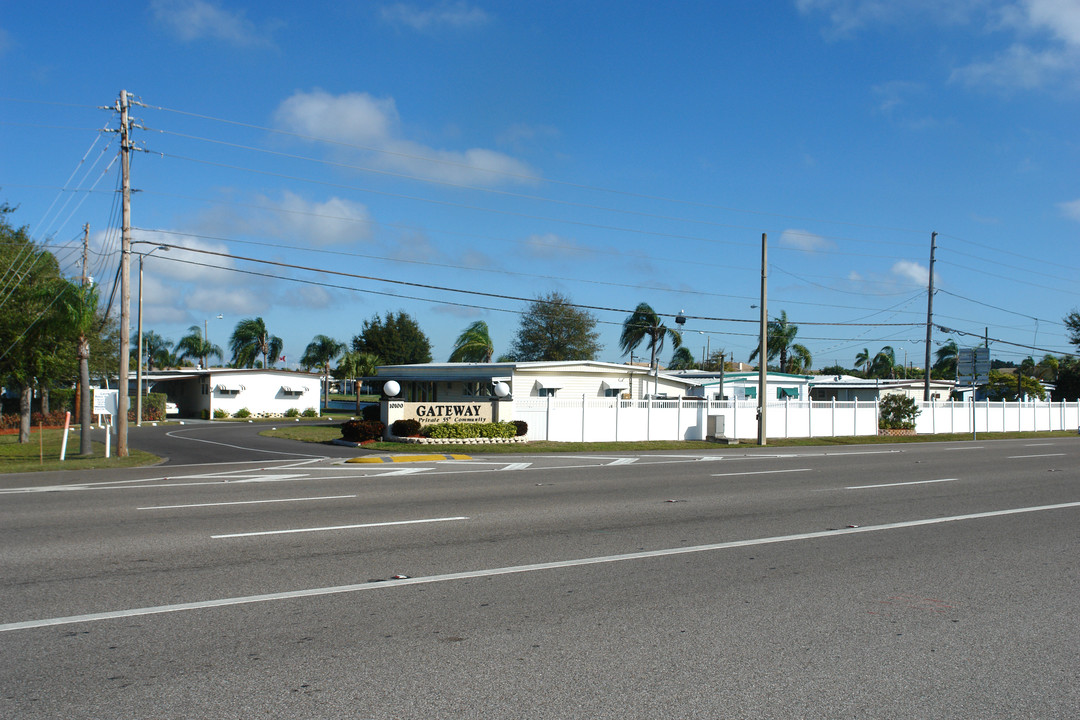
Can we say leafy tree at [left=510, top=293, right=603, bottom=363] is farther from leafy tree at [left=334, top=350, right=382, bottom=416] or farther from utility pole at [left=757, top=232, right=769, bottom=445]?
utility pole at [left=757, top=232, right=769, bottom=445]

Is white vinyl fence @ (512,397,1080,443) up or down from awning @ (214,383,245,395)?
down

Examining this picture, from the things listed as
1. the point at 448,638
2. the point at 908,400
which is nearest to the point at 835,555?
the point at 448,638

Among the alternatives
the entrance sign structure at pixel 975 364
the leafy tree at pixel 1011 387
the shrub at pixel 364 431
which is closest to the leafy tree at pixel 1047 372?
the leafy tree at pixel 1011 387

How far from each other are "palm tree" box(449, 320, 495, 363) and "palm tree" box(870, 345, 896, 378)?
60.5 m

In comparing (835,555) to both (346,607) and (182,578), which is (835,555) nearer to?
(346,607)

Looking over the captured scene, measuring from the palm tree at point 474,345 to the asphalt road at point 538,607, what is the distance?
4819 centimetres

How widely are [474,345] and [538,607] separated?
180 ft

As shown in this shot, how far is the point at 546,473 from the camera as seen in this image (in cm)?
1841

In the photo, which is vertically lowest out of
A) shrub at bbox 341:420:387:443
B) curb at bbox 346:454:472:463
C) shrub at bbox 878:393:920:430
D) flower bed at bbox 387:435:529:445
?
curb at bbox 346:454:472:463

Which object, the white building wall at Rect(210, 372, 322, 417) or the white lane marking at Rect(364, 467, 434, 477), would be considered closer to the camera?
the white lane marking at Rect(364, 467, 434, 477)

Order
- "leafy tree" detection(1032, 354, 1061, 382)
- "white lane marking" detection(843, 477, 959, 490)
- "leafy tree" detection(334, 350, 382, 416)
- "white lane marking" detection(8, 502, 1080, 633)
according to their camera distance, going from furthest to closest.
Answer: "leafy tree" detection(1032, 354, 1061, 382)
"leafy tree" detection(334, 350, 382, 416)
"white lane marking" detection(843, 477, 959, 490)
"white lane marking" detection(8, 502, 1080, 633)

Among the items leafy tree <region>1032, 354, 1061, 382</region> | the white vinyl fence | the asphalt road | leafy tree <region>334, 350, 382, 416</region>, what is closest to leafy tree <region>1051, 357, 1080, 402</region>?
leafy tree <region>1032, 354, 1061, 382</region>

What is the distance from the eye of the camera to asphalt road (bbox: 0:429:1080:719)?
471 cm

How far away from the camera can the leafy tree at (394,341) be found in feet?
265
